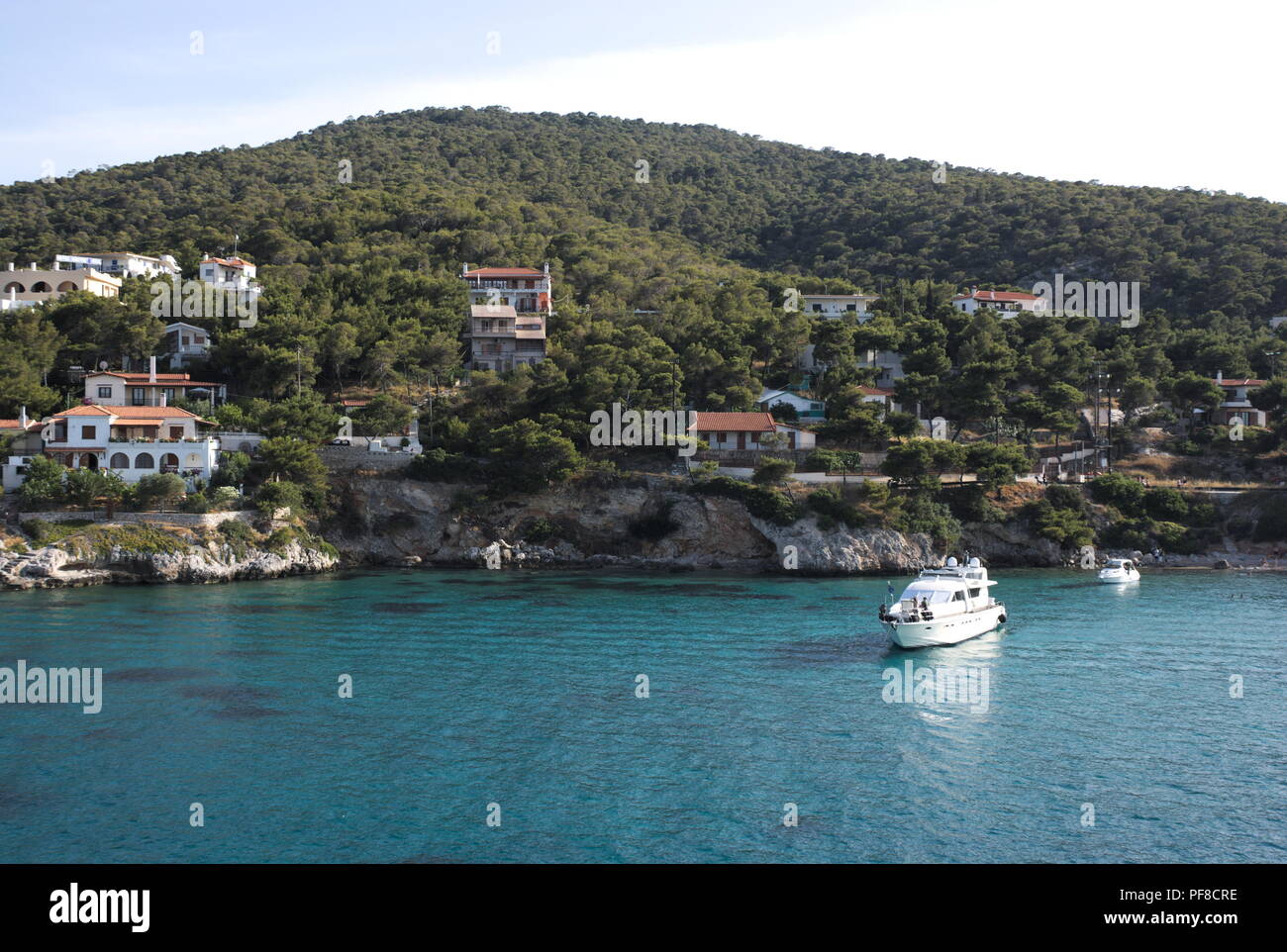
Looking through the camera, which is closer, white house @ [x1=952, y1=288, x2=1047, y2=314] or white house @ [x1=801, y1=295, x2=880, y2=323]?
white house @ [x1=801, y1=295, x2=880, y2=323]

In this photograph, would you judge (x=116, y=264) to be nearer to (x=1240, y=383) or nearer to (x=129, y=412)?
(x=129, y=412)

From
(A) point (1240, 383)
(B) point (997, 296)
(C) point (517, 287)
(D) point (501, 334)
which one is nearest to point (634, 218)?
(C) point (517, 287)

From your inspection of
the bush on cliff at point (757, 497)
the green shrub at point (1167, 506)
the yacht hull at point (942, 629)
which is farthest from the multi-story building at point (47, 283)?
the green shrub at point (1167, 506)

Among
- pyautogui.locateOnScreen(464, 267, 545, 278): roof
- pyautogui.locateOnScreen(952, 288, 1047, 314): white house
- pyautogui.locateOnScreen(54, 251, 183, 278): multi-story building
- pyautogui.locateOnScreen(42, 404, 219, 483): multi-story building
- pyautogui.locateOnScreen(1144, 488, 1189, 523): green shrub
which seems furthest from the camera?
pyautogui.locateOnScreen(952, 288, 1047, 314): white house

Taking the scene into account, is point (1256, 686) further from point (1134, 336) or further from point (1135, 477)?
point (1134, 336)

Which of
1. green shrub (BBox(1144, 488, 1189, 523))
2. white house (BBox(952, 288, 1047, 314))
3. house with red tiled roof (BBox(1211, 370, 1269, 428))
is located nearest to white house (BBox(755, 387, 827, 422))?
green shrub (BBox(1144, 488, 1189, 523))

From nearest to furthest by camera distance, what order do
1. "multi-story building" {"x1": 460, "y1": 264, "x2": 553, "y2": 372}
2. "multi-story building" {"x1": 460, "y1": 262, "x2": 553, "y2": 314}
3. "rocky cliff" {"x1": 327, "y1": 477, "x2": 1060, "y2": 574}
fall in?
"rocky cliff" {"x1": 327, "y1": 477, "x2": 1060, "y2": 574}, "multi-story building" {"x1": 460, "y1": 264, "x2": 553, "y2": 372}, "multi-story building" {"x1": 460, "y1": 262, "x2": 553, "y2": 314}

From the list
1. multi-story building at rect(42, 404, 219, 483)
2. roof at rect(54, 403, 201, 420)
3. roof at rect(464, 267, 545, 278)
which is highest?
roof at rect(464, 267, 545, 278)

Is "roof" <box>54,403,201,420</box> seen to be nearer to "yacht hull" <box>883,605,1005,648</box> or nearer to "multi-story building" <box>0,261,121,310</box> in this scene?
"multi-story building" <box>0,261,121,310</box>

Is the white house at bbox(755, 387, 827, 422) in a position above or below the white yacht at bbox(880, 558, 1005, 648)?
above
